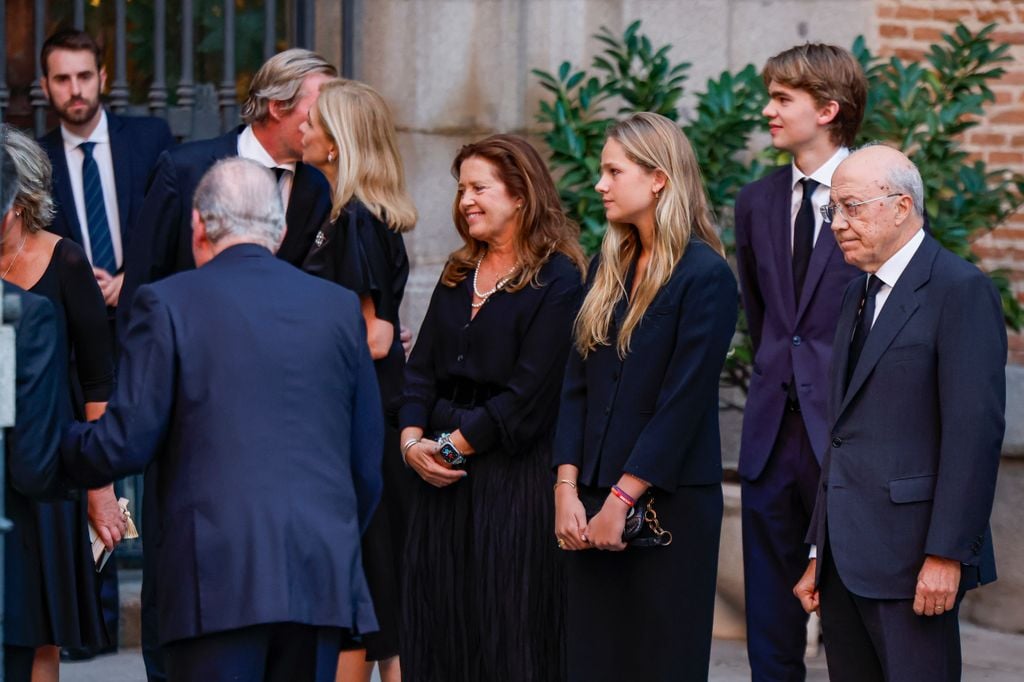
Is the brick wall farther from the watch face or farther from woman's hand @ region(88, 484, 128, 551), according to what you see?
woman's hand @ region(88, 484, 128, 551)

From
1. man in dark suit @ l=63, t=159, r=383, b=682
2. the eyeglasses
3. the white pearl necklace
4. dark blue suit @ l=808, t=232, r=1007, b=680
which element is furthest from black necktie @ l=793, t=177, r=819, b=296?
man in dark suit @ l=63, t=159, r=383, b=682

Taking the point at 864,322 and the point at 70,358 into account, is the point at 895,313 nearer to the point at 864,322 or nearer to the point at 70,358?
the point at 864,322

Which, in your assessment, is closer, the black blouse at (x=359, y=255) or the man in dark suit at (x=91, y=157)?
the black blouse at (x=359, y=255)

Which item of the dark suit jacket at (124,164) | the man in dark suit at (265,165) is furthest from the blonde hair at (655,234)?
the dark suit jacket at (124,164)

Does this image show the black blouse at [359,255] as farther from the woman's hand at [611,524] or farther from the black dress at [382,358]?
the woman's hand at [611,524]

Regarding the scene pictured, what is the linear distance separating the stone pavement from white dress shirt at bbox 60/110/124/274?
1415mm

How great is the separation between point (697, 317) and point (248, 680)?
5.00 feet

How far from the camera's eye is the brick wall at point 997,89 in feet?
26.2

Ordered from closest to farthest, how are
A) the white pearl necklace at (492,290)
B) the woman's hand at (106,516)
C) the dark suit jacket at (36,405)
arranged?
the dark suit jacket at (36,405) < the woman's hand at (106,516) < the white pearl necklace at (492,290)

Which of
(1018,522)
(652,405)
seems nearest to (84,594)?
(652,405)

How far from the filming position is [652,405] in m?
4.68

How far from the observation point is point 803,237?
5.33 metres

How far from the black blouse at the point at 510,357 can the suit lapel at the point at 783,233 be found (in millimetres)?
612

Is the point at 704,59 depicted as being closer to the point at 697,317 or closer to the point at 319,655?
the point at 697,317
